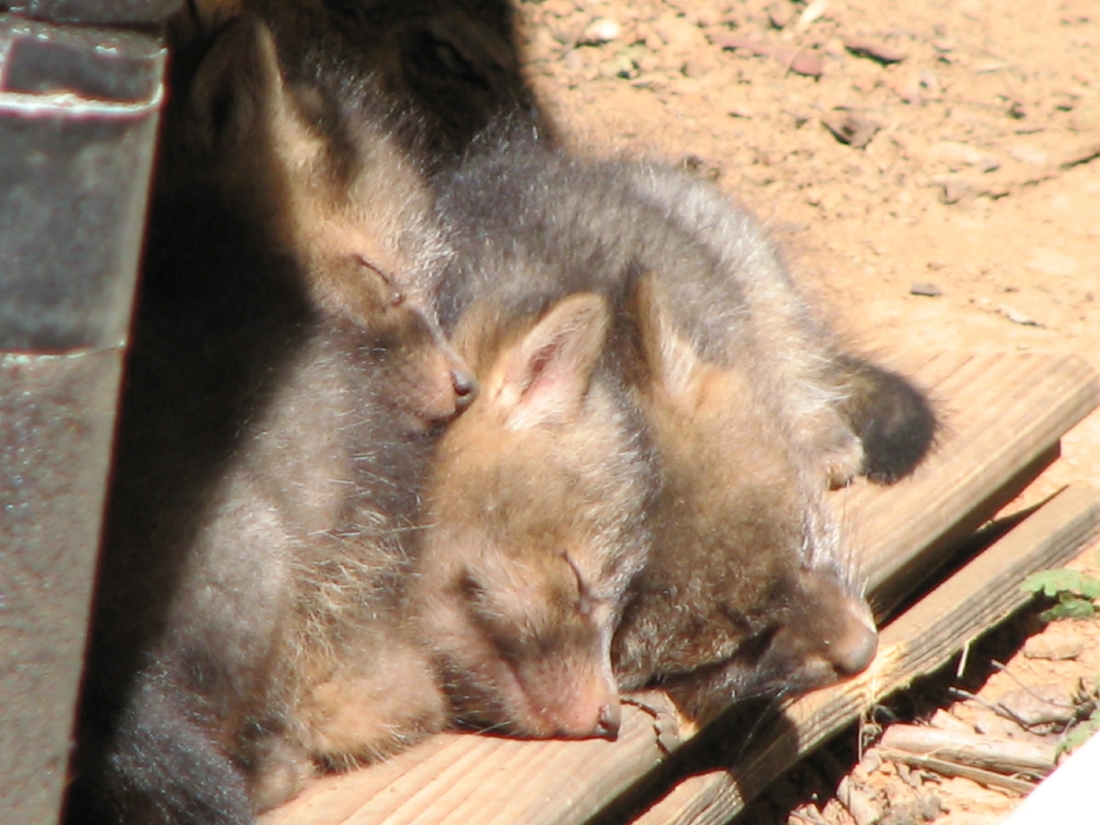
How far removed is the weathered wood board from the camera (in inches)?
100

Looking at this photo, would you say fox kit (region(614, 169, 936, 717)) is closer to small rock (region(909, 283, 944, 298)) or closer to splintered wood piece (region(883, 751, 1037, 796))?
splintered wood piece (region(883, 751, 1037, 796))

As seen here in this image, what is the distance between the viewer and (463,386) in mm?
2818

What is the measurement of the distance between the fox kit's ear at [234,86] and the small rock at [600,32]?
3.34 m

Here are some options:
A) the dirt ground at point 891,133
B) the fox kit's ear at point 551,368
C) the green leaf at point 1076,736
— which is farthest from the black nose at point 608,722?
the dirt ground at point 891,133

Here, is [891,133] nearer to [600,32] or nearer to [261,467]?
[600,32]

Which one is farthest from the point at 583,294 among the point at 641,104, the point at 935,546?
the point at 641,104

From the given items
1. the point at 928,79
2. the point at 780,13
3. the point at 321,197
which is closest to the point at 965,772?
the point at 321,197

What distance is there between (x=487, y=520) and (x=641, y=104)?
334cm

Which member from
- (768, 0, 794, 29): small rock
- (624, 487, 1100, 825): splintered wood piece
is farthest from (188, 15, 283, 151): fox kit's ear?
(768, 0, 794, 29): small rock

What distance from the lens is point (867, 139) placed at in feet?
19.4

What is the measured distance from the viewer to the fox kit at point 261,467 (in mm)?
2271

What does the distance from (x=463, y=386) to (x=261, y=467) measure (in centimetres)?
45

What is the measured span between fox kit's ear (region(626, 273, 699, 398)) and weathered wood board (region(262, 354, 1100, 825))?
574 millimetres

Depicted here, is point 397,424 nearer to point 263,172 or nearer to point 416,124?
point 263,172
